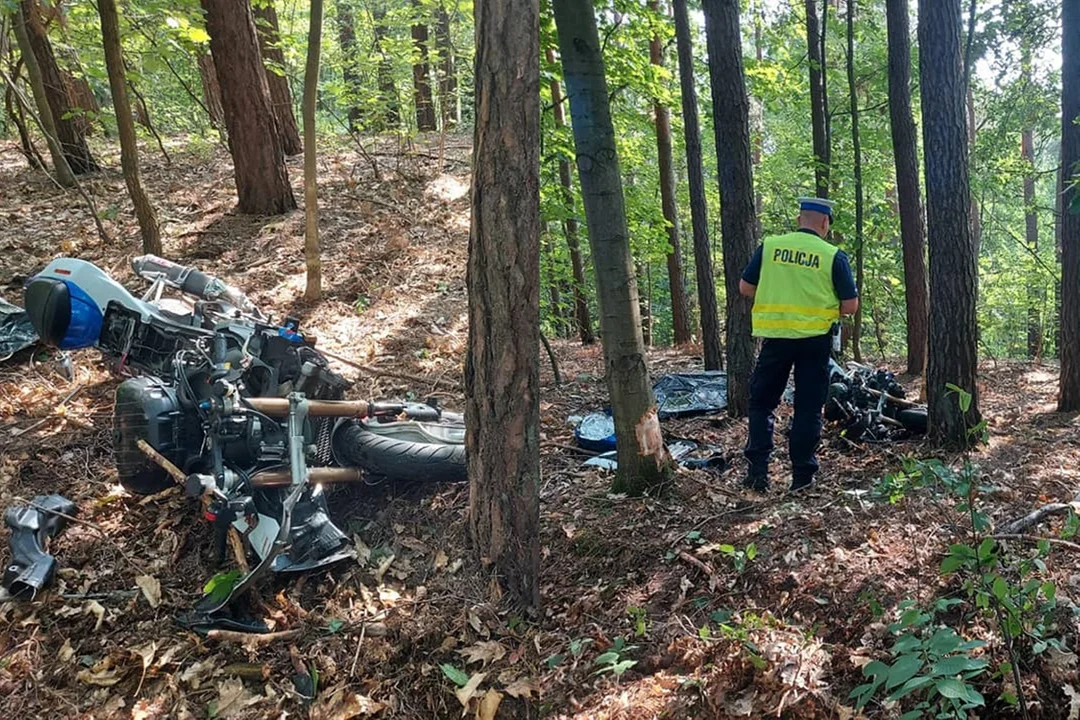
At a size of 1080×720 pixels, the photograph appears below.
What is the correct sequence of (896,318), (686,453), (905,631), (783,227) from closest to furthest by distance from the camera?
(905,631) → (686,453) → (783,227) → (896,318)

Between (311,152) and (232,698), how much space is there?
5970mm

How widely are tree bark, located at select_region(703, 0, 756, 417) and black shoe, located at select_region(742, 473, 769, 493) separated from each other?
159 cm

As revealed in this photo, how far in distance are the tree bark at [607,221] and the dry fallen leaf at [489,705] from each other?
1886mm

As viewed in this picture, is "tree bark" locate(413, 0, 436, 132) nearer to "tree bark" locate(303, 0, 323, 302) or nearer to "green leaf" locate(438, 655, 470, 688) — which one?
"tree bark" locate(303, 0, 323, 302)

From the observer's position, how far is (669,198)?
11.8 metres

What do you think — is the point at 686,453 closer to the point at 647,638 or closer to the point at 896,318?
the point at 647,638

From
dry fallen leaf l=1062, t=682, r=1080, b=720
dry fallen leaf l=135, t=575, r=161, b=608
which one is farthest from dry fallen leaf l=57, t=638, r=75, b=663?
dry fallen leaf l=1062, t=682, r=1080, b=720

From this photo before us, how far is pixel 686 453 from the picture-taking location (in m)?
5.67

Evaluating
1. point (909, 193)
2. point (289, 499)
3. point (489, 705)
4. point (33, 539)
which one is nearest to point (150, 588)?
point (33, 539)

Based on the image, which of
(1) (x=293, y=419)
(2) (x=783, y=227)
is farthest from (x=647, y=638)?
(2) (x=783, y=227)

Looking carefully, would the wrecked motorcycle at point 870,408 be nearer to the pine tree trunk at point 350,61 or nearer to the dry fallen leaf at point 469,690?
the dry fallen leaf at point 469,690

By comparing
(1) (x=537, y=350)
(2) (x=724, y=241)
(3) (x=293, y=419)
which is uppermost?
(2) (x=724, y=241)

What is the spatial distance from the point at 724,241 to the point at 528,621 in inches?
169

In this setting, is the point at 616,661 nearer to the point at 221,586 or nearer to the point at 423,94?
the point at 221,586
